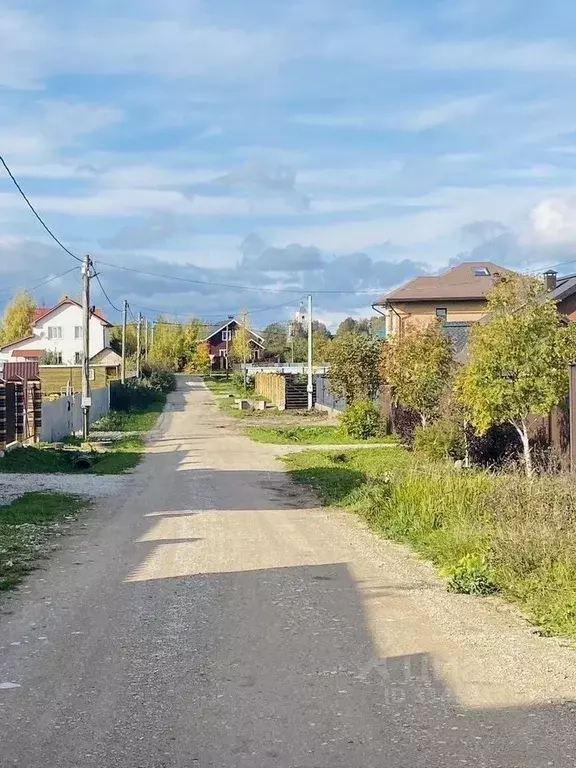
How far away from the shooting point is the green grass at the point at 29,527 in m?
10.8

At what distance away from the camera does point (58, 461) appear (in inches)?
1015

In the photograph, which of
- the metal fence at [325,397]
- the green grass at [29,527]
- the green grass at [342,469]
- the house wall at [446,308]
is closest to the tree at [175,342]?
the metal fence at [325,397]

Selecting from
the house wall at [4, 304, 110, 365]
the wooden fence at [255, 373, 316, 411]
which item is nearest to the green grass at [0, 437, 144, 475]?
the wooden fence at [255, 373, 316, 411]

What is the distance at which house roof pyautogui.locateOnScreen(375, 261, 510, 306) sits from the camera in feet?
177

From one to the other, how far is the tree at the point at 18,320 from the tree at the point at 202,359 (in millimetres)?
22136

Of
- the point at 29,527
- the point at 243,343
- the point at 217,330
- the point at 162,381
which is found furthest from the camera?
the point at 217,330

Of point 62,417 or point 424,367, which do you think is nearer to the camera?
point 424,367

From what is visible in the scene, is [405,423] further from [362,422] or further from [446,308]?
[446,308]

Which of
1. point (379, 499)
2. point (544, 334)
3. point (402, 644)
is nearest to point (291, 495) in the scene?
point (379, 499)

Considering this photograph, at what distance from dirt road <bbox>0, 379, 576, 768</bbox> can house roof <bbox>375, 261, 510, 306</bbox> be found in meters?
42.2

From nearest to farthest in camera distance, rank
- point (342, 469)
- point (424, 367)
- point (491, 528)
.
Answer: point (491, 528) < point (342, 469) < point (424, 367)

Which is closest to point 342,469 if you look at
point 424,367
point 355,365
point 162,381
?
point 424,367

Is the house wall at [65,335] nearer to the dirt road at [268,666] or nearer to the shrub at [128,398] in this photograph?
the shrub at [128,398]

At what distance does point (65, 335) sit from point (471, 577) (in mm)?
88926
